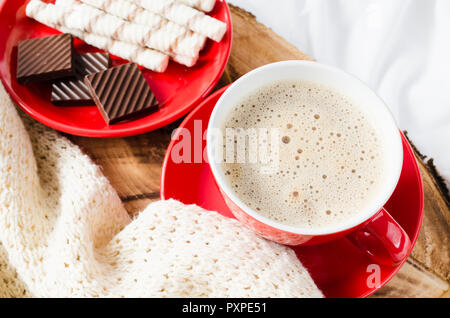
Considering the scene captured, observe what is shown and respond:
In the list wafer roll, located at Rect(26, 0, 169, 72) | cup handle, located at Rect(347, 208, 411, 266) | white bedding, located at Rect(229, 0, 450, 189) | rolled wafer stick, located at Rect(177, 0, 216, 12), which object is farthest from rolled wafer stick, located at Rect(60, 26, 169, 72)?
cup handle, located at Rect(347, 208, 411, 266)

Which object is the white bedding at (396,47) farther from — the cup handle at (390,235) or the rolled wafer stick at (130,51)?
the cup handle at (390,235)

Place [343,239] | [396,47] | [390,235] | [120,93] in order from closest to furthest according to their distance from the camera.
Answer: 1. [390,235]
2. [343,239]
3. [120,93]
4. [396,47]

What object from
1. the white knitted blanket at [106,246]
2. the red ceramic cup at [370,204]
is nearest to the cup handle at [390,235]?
the red ceramic cup at [370,204]

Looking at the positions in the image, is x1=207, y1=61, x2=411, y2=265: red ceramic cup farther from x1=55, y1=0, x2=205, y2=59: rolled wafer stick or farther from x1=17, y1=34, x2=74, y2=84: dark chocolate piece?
x1=17, y1=34, x2=74, y2=84: dark chocolate piece

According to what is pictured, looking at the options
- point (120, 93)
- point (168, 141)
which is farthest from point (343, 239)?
point (120, 93)

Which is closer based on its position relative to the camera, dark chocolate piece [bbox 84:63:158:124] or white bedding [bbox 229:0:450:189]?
dark chocolate piece [bbox 84:63:158:124]

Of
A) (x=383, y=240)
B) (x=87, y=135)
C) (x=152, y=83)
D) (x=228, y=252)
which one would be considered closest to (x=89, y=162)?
(x=87, y=135)

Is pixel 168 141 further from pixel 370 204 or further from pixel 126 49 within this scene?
pixel 370 204
